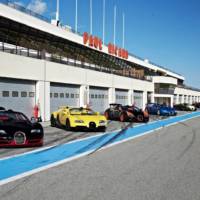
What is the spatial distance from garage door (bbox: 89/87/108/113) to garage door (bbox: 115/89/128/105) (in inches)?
121

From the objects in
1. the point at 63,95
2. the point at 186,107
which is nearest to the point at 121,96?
the point at 63,95

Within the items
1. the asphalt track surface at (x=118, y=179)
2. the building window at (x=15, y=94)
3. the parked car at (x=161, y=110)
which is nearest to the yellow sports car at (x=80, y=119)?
the building window at (x=15, y=94)

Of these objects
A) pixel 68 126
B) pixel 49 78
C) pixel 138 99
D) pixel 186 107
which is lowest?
pixel 186 107

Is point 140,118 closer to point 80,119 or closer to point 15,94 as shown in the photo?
point 80,119

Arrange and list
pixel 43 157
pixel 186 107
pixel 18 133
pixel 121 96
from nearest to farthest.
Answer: pixel 43 157, pixel 18 133, pixel 121 96, pixel 186 107

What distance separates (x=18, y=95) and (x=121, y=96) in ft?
62.8

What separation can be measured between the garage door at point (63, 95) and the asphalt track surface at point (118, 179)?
1428cm

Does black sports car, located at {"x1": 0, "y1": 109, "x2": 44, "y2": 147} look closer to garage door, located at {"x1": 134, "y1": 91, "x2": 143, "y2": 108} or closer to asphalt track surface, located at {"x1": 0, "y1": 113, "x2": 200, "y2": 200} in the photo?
asphalt track surface, located at {"x1": 0, "y1": 113, "x2": 200, "y2": 200}

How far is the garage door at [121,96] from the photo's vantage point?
36000 millimetres

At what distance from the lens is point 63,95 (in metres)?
24.8

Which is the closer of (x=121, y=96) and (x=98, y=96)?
(x=98, y=96)

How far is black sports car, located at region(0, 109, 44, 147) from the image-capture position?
9.66 meters

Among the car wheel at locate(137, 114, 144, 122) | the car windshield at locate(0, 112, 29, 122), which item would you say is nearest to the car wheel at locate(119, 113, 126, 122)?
the car wheel at locate(137, 114, 144, 122)

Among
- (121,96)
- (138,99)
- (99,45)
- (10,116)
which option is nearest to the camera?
(10,116)
